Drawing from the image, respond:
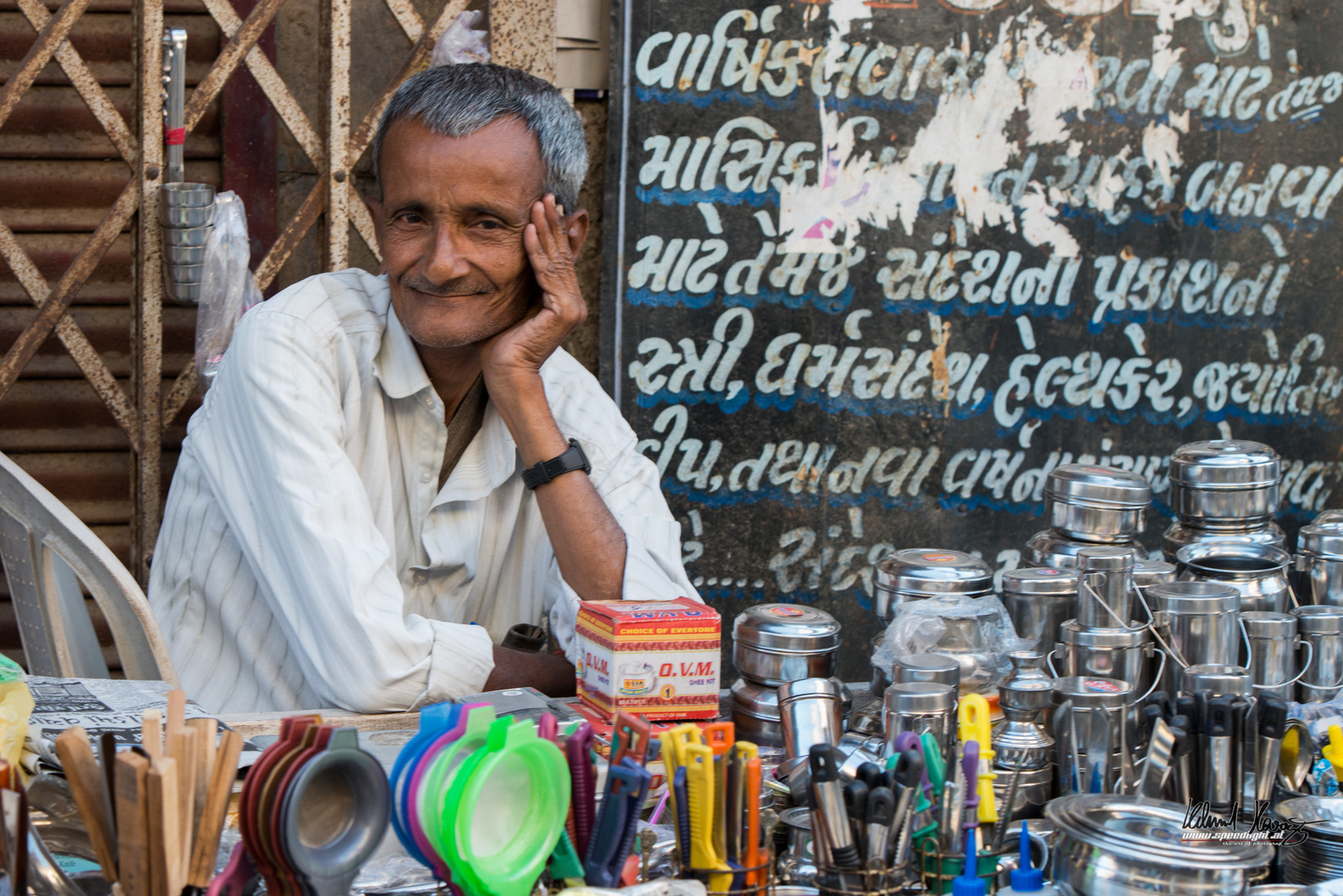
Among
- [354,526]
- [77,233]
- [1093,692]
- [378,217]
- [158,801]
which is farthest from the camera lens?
[77,233]

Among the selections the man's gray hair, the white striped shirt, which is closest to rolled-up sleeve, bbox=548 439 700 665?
the white striped shirt

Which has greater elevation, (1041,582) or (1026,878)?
(1041,582)

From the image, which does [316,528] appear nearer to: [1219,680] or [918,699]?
[918,699]

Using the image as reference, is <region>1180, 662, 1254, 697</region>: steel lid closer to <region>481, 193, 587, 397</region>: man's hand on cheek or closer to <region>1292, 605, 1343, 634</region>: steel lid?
<region>1292, 605, 1343, 634</region>: steel lid

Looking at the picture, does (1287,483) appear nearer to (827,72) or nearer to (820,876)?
(827,72)

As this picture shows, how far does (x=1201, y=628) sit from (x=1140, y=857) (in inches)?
25.5

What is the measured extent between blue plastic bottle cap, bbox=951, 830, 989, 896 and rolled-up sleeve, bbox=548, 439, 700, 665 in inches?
35.3

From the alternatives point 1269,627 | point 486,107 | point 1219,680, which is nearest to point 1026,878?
point 1219,680

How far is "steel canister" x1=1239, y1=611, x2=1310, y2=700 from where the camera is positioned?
173 cm

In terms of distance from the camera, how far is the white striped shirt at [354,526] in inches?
73.7

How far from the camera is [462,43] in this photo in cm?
321

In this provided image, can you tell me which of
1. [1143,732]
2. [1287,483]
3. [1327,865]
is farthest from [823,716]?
[1287,483]

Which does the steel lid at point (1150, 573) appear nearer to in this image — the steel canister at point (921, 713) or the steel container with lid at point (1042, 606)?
the steel container with lid at point (1042, 606)

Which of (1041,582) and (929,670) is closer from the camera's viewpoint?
(929,670)
